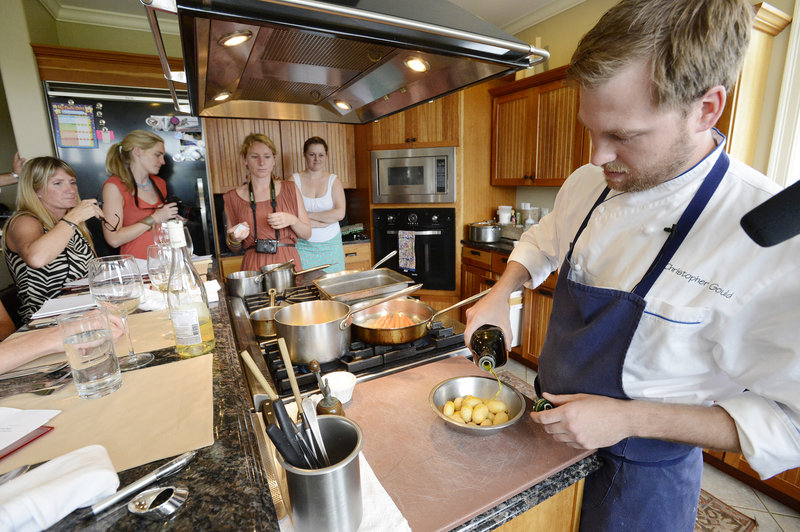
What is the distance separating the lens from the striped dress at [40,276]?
188cm

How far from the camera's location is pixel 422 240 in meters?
3.82

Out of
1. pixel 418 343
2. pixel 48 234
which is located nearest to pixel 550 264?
pixel 418 343

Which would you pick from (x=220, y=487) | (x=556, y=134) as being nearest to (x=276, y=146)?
(x=556, y=134)

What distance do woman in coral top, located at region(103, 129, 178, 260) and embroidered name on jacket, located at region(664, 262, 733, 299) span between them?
262cm

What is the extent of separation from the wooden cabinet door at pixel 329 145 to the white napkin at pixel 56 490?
12.3 ft

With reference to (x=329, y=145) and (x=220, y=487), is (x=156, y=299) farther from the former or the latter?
(x=329, y=145)

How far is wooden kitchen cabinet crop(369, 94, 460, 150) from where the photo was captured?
11.8ft

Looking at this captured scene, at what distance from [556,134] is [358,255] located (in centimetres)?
216

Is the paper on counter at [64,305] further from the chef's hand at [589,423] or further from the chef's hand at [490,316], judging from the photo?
the chef's hand at [589,423]

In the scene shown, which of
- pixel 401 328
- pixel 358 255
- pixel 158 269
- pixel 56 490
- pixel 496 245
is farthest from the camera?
pixel 358 255

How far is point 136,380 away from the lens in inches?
31.3

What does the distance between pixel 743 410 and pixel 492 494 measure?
45 centimetres

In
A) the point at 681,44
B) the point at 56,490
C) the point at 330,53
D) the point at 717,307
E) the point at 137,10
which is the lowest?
the point at 56,490

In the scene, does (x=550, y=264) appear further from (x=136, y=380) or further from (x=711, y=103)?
(x=136, y=380)
